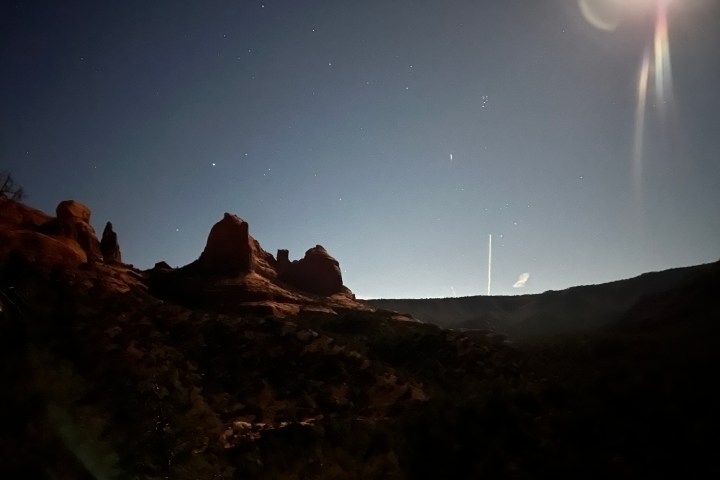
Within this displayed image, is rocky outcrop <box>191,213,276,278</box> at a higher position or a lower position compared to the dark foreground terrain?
higher

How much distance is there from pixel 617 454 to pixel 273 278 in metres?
47.6

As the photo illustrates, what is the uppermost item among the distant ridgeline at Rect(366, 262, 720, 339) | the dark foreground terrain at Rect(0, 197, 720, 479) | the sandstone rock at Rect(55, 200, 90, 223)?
the sandstone rock at Rect(55, 200, 90, 223)

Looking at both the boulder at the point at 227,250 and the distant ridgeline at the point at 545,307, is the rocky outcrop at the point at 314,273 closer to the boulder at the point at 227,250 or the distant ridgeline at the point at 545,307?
the boulder at the point at 227,250

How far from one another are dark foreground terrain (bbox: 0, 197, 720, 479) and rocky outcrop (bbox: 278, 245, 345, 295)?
3370cm

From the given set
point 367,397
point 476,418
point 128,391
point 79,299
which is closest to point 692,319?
point 367,397

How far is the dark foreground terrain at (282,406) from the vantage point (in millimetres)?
7465

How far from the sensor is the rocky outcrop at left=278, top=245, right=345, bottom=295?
59406 millimetres

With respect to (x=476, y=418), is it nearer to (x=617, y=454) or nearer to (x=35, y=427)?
(x=617, y=454)

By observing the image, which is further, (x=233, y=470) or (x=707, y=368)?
(x=233, y=470)

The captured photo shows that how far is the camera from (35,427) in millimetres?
9031

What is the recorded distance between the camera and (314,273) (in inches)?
2404

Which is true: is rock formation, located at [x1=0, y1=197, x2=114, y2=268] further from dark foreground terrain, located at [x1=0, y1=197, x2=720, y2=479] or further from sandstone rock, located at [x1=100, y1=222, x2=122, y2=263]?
sandstone rock, located at [x1=100, y1=222, x2=122, y2=263]

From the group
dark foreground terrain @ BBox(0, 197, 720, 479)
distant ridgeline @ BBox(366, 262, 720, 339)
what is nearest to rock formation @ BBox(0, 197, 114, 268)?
dark foreground terrain @ BBox(0, 197, 720, 479)

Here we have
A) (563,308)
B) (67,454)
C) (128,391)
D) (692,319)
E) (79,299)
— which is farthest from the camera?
(563,308)
